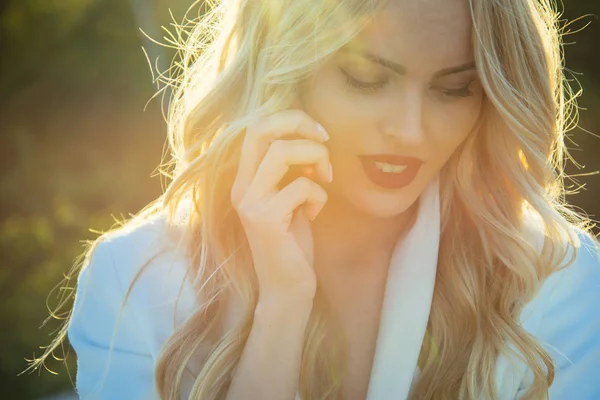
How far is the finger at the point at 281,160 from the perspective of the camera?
87.9 inches

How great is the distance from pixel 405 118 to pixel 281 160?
1.17ft

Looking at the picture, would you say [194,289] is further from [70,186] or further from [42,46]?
[42,46]

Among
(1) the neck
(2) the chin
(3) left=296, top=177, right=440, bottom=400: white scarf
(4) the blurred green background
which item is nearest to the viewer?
(2) the chin

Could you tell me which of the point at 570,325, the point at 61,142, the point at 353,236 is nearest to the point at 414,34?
the point at 353,236

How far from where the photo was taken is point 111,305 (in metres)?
2.61

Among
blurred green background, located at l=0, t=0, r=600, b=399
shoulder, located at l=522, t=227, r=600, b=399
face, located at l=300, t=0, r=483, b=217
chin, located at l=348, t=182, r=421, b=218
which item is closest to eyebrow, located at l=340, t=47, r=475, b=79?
face, located at l=300, t=0, r=483, b=217

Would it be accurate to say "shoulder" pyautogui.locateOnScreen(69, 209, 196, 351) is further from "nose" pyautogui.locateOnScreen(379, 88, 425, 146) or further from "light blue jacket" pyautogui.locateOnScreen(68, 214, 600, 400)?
"nose" pyautogui.locateOnScreen(379, 88, 425, 146)

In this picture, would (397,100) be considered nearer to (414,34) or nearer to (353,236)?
(414,34)

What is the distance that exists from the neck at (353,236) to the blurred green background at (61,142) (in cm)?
177

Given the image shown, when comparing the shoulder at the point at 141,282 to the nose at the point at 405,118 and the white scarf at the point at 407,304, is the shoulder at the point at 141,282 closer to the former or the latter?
the white scarf at the point at 407,304

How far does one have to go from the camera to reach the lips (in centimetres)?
228

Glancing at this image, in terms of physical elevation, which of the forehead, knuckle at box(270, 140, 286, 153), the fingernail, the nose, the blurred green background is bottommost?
the blurred green background

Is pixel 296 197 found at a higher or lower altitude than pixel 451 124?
lower

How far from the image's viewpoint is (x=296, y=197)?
2256 mm
